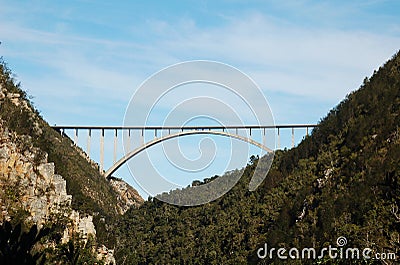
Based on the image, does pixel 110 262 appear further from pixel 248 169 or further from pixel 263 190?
pixel 248 169

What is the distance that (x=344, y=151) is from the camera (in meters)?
63.7

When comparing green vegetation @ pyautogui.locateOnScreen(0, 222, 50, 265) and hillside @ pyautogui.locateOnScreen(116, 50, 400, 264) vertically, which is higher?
hillside @ pyautogui.locateOnScreen(116, 50, 400, 264)

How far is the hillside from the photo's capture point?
1893 inches

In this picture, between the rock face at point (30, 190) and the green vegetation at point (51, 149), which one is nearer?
the rock face at point (30, 190)

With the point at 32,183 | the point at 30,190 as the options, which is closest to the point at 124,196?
the point at 32,183

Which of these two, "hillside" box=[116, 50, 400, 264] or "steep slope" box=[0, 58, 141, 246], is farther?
"steep slope" box=[0, 58, 141, 246]

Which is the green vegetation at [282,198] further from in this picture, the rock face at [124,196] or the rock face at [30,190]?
the rock face at [124,196]

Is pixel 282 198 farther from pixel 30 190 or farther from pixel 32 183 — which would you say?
pixel 30 190

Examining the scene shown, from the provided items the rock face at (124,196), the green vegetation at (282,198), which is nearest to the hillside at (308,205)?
the green vegetation at (282,198)

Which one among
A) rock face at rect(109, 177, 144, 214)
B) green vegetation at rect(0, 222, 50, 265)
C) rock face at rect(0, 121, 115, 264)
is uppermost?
rock face at rect(109, 177, 144, 214)

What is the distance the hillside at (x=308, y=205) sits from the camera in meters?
48.1

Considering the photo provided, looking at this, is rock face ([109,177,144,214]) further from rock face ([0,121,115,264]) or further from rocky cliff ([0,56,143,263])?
rock face ([0,121,115,264])

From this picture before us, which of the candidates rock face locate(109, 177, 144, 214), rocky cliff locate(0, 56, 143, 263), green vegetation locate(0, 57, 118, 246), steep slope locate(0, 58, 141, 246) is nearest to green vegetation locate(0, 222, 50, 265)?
rocky cliff locate(0, 56, 143, 263)

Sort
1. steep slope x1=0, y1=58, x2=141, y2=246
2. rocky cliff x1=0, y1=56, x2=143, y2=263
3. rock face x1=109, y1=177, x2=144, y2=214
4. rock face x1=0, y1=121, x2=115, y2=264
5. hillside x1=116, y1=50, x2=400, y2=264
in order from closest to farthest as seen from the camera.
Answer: rock face x1=0, y1=121, x2=115, y2=264 < rocky cliff x1=0, y1=56, x2=143, y2=263 < hillside x1=116, y1=50, x2=400, y2=264 < steep slope x1=0, y1=58, x2=141, y2=246 < rock face x1=109, y1=177, x2=144, y2=214
